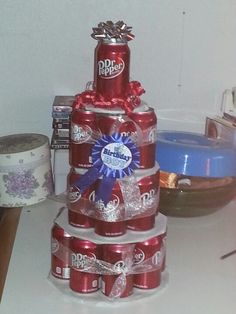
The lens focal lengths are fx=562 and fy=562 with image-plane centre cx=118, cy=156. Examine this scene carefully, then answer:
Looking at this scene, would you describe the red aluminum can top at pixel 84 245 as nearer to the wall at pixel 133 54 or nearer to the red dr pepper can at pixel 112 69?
the red dr pepper can at pixel 112 69

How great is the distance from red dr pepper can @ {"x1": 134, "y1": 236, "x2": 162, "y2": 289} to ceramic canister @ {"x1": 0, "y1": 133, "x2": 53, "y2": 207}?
0.40m

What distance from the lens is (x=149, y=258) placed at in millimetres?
Answer: 849

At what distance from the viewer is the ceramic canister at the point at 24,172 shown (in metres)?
1.16

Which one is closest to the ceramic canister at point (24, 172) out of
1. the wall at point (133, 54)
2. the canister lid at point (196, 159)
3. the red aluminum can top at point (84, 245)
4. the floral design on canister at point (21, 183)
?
the floral design on canister at point (21, 183)

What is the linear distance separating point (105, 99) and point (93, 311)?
311 mm

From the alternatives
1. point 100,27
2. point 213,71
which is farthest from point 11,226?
point 213,71

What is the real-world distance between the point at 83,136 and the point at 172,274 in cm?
28

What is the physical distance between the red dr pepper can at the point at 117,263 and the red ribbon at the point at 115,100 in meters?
0.20

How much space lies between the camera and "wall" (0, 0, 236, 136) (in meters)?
1.29

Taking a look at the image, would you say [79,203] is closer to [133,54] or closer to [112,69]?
[112,69]

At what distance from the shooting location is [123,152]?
2.64 ft

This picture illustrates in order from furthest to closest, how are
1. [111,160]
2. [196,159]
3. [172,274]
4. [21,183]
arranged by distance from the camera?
[21,183] < [196,159] < [172,274] < [111,160]

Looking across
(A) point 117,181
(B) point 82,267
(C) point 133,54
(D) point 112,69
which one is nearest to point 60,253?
(B) point 82,267

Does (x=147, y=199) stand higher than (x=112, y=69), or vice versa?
(x=112, y=69)
